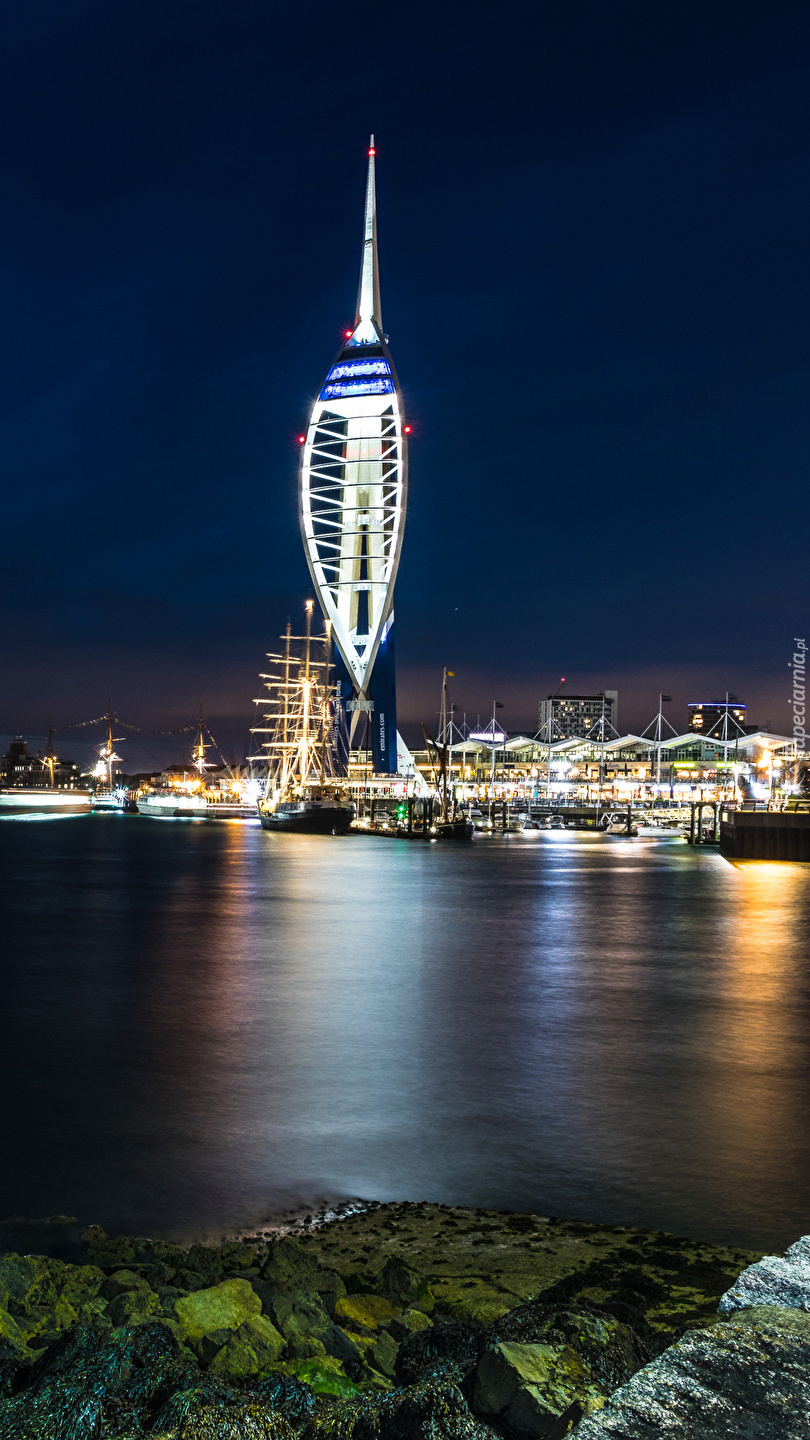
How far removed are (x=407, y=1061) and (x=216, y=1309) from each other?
316 inches

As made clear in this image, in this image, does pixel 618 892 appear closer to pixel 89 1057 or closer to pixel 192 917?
pixel 192 917

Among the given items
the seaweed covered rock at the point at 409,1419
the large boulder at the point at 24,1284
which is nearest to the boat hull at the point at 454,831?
the large boulder at the point at 24,1284

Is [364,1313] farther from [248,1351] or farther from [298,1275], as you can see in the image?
[248,1351]

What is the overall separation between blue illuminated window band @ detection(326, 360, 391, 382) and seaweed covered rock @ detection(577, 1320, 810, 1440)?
9516cm

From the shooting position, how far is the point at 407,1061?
Result: 40.0ft

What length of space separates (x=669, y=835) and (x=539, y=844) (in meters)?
20.4

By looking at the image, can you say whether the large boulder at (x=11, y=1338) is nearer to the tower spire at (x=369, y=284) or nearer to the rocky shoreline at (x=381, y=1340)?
the rocky shoreline at (x=381, y=1340)

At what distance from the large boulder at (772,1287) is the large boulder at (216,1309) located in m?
1.92

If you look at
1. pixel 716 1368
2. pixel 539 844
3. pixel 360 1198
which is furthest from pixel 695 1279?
pixel 539 844

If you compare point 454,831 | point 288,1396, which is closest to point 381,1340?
point 288,1396

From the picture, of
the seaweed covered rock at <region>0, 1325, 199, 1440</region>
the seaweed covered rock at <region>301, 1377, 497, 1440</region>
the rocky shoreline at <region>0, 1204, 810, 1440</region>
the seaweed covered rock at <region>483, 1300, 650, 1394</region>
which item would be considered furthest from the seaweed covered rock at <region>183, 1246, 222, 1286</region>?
the seaweed covered rock at <region>301, 1377, 497, 1440</region>

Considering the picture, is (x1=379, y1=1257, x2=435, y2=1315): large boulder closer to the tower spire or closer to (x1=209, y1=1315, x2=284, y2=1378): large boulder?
(x1=209, y1=1315, x2=284, y2=1378): large boulder

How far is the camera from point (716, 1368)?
2.77 m

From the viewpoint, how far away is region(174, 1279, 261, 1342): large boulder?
4221 millimetres
